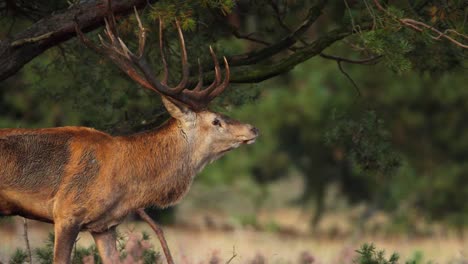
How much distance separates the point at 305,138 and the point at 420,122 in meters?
2.22

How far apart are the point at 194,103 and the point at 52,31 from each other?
3.96 feet

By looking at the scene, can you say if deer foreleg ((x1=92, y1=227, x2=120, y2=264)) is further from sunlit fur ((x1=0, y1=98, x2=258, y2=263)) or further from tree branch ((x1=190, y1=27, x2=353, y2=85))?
tree branch ((x1=190, y1=27, x2=353, y2=85))

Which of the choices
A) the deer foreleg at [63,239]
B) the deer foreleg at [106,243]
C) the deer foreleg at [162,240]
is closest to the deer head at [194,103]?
the deer foreleg at [162,240]

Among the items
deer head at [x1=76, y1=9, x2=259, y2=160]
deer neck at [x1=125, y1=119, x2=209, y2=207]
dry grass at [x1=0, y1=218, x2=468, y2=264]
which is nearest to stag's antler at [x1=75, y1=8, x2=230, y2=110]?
deer head at [x1=76, y1=9, x2=259, y2=160]

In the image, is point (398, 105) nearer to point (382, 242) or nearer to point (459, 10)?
point (382, 242)

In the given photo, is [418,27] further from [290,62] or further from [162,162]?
[162,162]

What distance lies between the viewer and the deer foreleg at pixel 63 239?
784cm

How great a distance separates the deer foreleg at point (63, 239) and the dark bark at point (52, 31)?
118 cm

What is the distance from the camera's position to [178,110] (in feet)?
27.9

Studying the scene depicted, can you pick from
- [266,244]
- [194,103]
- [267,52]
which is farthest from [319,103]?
[194,103]

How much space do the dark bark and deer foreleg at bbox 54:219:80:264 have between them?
1177 millimetres

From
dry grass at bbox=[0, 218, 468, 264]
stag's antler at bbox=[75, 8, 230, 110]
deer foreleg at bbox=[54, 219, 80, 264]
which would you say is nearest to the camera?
deer foreleg at bbox=[54, 219, 80, 264]

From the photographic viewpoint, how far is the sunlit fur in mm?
7898

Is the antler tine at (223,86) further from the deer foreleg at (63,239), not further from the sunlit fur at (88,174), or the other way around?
the deer foreleg at (63,239)
